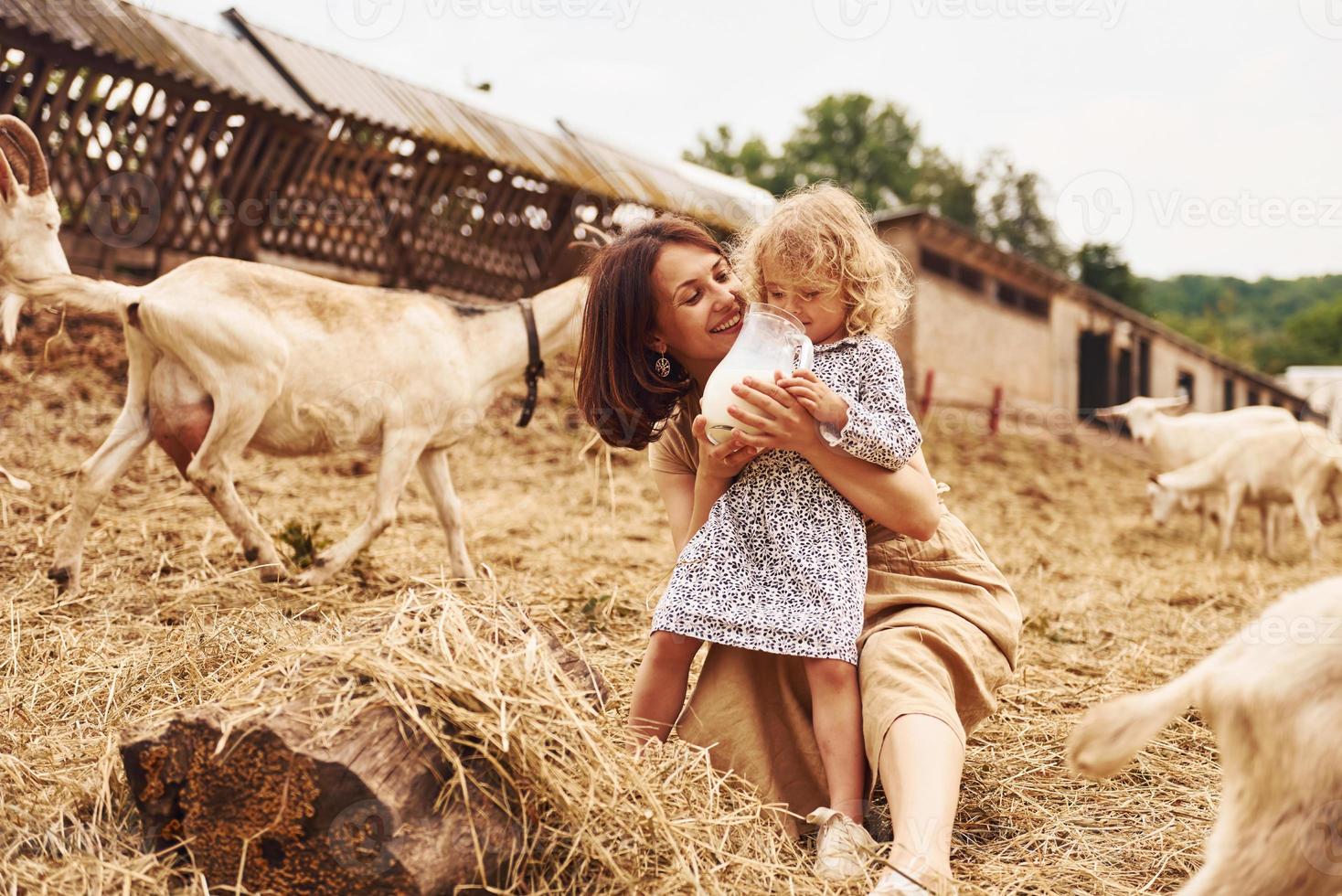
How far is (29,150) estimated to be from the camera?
378 cm

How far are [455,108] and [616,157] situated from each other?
3115 mm

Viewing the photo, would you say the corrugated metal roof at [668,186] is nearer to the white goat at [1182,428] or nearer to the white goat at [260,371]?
the white goat at [1182,428]

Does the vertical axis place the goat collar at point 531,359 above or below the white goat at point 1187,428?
above

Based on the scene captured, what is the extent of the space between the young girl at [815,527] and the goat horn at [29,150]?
2736mm

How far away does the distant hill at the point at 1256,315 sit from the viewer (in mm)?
51500

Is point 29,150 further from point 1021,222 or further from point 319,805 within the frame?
point 1021,222

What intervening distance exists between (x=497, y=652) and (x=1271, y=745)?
49.6 inches

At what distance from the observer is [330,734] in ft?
5.66

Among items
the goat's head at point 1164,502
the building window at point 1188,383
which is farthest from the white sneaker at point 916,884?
the building window at point 1188,383

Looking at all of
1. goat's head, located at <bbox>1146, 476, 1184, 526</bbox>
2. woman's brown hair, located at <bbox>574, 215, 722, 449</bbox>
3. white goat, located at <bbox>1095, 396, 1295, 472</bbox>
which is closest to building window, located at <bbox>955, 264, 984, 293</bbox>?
white goat, located at <bbox>1095, 396, 1295, 472</bbox>

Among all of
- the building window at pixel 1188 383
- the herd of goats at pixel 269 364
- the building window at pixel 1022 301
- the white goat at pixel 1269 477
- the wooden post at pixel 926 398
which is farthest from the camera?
the building window at pixel 1188 383

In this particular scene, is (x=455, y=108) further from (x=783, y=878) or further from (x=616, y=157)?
(x=783, y=878)

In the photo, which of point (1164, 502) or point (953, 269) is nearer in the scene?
point (1164, 502)

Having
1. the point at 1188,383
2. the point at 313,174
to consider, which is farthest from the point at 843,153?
the point at 313,174
